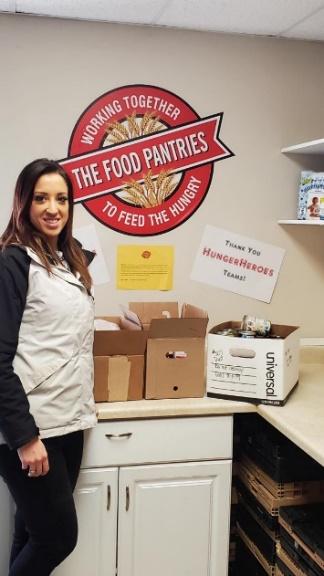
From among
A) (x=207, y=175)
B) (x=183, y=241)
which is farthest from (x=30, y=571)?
(x=207, y=175)

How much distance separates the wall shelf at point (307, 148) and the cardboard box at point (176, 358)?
80 cm

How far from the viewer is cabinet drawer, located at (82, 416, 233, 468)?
2.16 metres

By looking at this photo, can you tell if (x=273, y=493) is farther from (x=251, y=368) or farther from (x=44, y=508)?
(x=44, y=508)

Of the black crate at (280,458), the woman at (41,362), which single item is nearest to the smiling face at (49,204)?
the woman at (41,362)

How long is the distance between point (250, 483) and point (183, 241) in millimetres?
1035

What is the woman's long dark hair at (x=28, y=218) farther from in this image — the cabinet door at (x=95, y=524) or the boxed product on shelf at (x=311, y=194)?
the boxed product on shelf at (x=311, y=194)

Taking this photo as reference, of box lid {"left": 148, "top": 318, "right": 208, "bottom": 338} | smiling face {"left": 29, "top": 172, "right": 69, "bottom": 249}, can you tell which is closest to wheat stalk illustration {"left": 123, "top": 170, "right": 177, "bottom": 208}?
box lid {"left": 148, "top": 318, "right": 208, "bottom": 338}

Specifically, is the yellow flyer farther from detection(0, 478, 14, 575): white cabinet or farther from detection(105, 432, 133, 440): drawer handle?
detection(0, 478, 14, 575): white cabinet

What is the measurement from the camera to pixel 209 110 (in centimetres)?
272

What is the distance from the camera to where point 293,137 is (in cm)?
281

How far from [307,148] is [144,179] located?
2.25ft

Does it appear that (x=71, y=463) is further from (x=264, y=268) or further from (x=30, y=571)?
(x=264, y=268)

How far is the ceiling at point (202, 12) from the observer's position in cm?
229

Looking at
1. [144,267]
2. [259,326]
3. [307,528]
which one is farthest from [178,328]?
[307,528]
